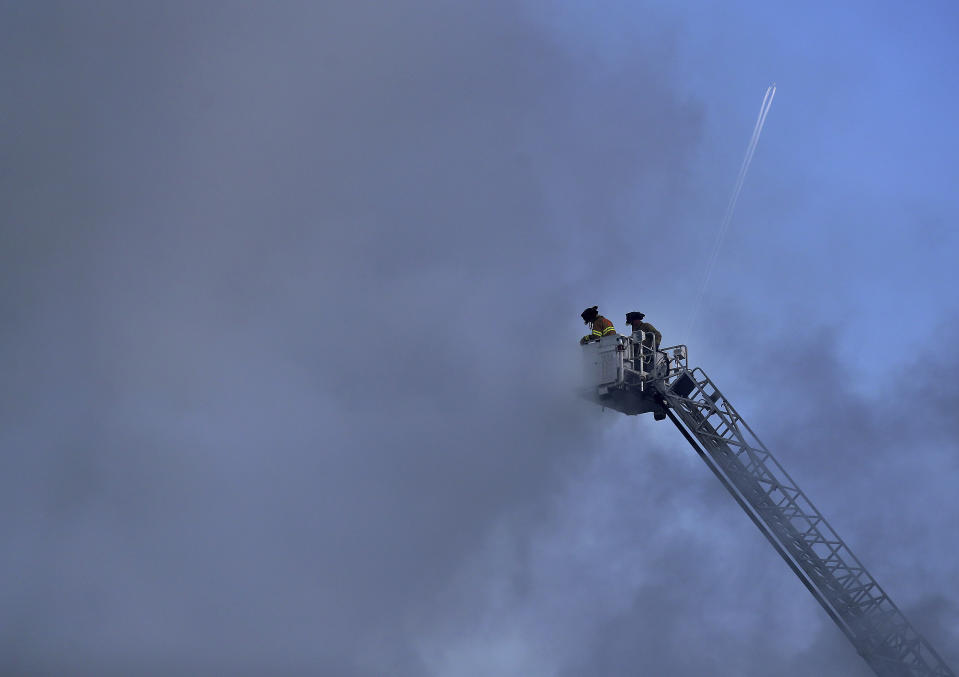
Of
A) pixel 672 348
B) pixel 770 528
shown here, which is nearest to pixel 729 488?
pixel 770 528

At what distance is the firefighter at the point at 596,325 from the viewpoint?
165ft

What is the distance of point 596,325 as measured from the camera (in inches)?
1996

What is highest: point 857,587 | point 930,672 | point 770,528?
point 770,528

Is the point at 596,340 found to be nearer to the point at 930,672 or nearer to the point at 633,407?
the point at 633,407

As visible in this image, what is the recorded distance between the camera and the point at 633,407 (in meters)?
50.7

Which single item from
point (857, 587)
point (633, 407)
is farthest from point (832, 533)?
point (633, 407)

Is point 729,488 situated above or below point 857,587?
above

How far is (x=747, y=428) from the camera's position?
165 feet

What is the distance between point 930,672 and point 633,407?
51.6 ft

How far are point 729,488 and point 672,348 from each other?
249 inches

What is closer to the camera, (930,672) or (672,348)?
(930,672)

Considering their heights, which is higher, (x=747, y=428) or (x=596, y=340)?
(x=596, y=340)

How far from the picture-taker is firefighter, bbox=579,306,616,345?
165 ft

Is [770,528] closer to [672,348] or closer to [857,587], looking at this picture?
[857,587]
